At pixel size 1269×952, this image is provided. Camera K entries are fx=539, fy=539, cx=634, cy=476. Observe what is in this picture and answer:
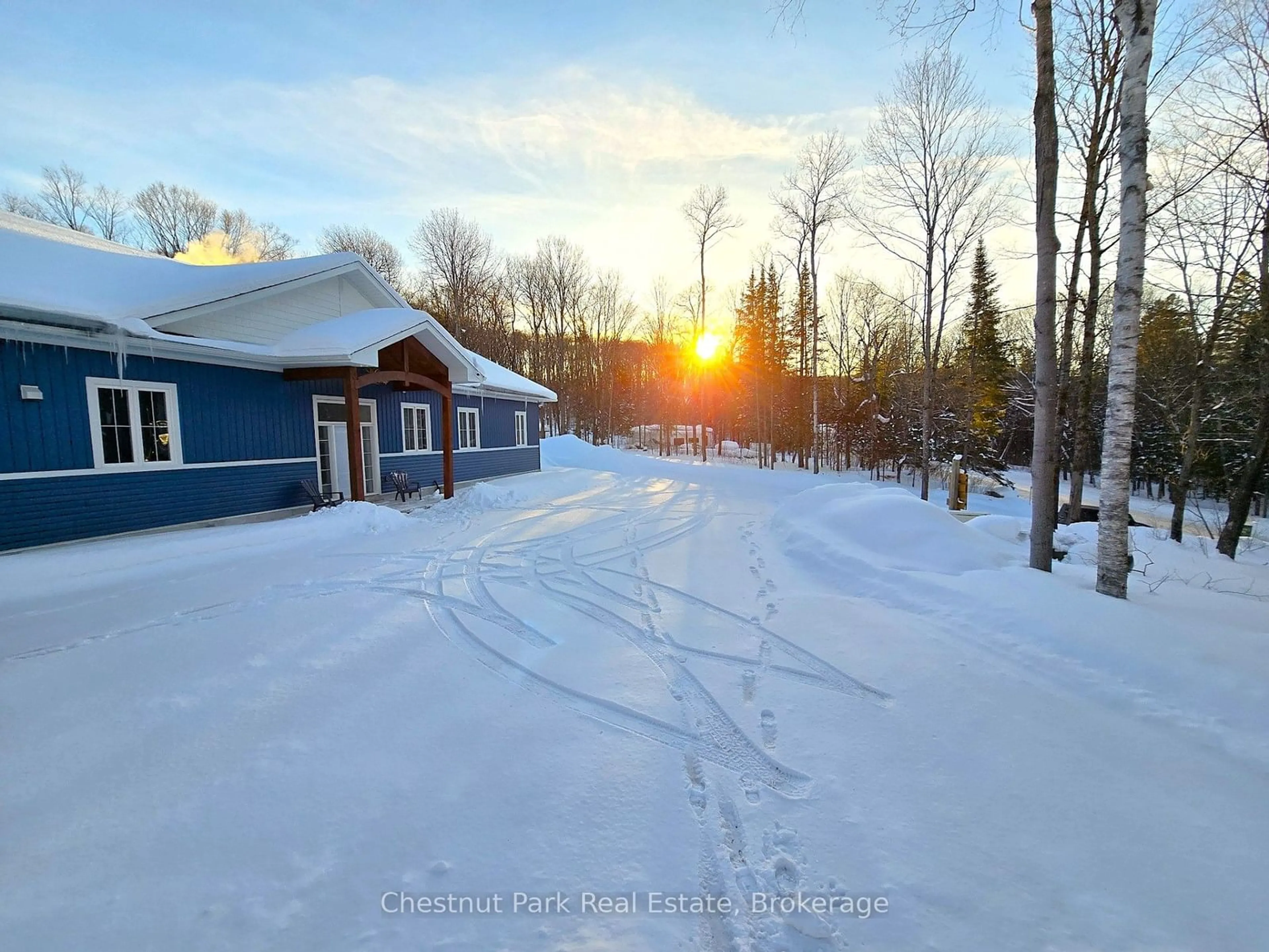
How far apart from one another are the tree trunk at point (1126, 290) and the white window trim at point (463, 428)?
46.9ft

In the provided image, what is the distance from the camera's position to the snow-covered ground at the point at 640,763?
195 cm

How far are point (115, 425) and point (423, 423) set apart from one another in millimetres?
6784

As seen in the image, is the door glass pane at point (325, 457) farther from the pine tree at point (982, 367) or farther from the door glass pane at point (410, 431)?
the pine tree at point (982, 367)

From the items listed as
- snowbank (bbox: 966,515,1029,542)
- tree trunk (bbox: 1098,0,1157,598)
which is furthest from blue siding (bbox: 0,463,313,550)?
snowbank (bbox: 966,515,1029,542)

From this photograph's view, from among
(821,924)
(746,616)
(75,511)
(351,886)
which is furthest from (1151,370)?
(75,511)

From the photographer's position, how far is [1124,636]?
12.9 ft

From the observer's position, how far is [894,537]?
6789 mm

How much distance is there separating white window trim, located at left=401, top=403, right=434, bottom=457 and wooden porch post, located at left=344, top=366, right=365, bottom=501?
3.10 m

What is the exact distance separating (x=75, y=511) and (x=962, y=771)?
1071cm

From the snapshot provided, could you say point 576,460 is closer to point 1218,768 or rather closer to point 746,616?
point 746,616

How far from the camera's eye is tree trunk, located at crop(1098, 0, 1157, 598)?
4598 millimetres

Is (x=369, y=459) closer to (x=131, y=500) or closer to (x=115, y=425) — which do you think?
(x=131, y=500)

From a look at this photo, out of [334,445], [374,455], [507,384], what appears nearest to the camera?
[334,445]

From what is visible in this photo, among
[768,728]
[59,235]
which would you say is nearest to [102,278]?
[59,235]
